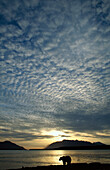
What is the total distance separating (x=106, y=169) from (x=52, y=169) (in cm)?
1117

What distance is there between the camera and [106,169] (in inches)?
1179

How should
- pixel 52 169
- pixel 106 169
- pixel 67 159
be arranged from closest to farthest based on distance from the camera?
pixel 106 169 < pixel 52 169 < pixel 67 159

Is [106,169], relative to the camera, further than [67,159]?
No

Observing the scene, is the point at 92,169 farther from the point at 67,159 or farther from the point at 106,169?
the point at 67,159

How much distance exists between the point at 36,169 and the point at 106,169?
48.9 feet

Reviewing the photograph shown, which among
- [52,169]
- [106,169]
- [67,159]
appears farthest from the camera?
[67,159]

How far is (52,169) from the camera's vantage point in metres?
32.8

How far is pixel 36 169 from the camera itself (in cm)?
3372

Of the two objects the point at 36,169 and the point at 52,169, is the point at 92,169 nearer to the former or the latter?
the point at 52,169

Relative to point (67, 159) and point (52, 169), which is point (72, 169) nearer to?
point (52, 169)

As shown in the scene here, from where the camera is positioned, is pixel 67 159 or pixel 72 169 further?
pixel 67 159

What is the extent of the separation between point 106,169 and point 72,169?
671 centimetres

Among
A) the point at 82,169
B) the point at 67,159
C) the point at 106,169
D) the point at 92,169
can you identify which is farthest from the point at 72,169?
the point at 67,159

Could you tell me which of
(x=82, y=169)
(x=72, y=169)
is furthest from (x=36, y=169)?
(x=82, y=169)
